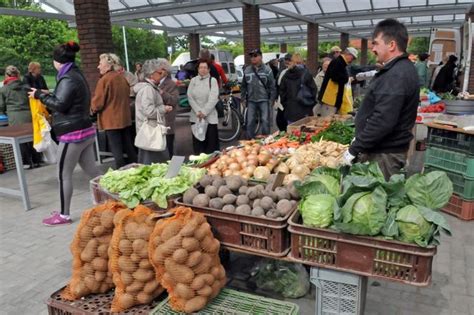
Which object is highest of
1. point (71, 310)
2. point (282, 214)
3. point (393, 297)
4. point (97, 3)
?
point (97, 3)

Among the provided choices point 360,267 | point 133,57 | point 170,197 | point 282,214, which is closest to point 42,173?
point 170,197

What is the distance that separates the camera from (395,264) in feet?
6.82

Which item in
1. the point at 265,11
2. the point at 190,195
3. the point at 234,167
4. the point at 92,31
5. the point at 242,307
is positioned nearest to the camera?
the point at 242,307

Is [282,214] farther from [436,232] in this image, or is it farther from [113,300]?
[113,300]

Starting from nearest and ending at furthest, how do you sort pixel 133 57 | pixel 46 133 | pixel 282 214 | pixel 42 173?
pixel 282 214, pixel 46 133, pixel 42 173, pixel 133 57

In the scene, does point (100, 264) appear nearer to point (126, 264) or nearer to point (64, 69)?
point (126, 264)

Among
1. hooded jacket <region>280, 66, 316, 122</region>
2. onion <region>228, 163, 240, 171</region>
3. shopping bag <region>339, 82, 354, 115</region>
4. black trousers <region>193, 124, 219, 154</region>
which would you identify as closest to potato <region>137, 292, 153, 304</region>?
onion <region>228, 163, 240, 171</region>

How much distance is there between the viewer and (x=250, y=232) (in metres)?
2.47

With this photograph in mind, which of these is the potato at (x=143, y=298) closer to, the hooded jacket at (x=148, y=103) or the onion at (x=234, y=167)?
the onion at (x=234, y=167)

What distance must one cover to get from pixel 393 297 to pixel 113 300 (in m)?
2.17

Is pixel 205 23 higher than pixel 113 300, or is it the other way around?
pixel 205 23

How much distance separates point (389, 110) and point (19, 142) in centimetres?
438

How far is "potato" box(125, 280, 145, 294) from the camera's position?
8.01ft

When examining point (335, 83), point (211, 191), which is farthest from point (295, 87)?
point (211, 191)
